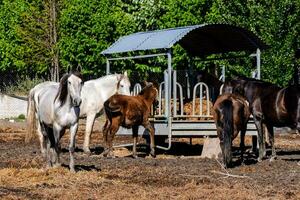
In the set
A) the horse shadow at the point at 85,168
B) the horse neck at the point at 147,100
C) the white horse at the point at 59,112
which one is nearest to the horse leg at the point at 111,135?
the horse neck at the point at 147,100

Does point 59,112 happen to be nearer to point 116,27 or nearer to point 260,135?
point 260,135

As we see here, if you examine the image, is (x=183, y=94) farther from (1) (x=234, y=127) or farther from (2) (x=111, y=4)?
(2) (x=111, y=4)

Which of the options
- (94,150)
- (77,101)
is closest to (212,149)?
(94,150)

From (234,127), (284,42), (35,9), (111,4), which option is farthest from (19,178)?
(35,9)

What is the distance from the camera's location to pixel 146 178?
13.7 m

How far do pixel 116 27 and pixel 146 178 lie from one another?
25.5 meters

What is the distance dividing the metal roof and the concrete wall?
2366 centimetres

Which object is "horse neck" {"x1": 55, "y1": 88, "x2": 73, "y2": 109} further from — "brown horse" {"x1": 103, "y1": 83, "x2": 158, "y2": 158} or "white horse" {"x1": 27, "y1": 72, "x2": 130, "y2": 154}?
"white horse" {"x1": 27, "y1": 72, "x2": 130, "y2": 154}

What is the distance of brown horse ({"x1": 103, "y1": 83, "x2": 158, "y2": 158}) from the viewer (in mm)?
18062

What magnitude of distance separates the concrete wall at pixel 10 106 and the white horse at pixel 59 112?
99.0 feet

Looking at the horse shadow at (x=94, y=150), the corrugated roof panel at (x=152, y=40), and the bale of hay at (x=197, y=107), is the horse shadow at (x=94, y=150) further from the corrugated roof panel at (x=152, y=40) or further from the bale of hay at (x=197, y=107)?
the corrugated roof panel at (x=152, y=40)

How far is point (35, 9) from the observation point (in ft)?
142

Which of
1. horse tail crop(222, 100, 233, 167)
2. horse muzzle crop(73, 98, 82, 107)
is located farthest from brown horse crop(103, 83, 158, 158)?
horse muzzle crop(73, 98, 82, 107)

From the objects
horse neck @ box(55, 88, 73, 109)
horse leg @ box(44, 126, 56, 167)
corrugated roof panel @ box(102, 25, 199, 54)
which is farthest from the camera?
corrugated roof panel @ box(102, 25, 199, 54)
